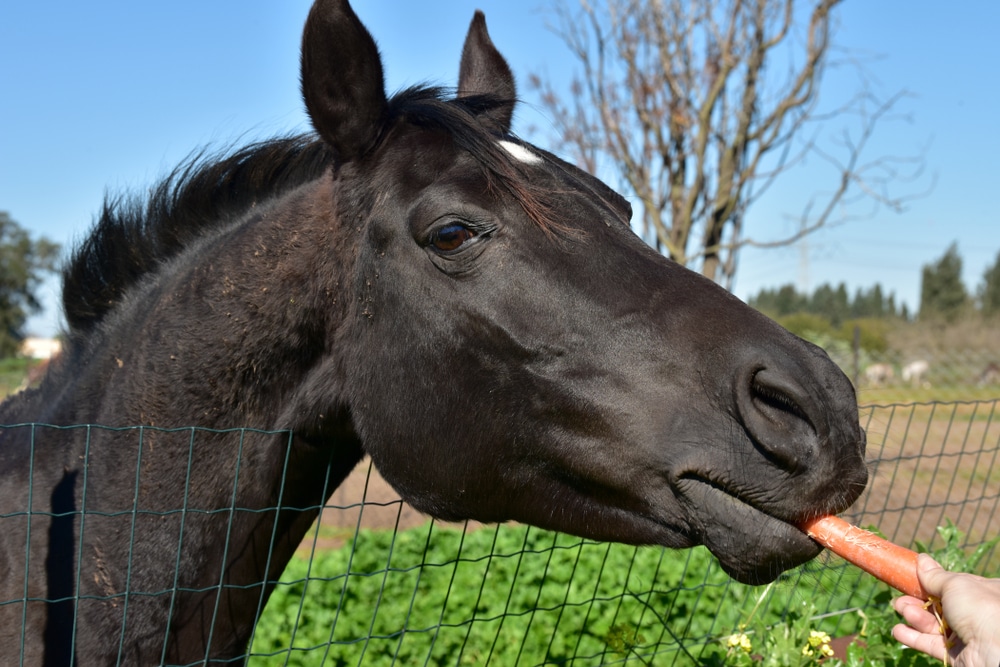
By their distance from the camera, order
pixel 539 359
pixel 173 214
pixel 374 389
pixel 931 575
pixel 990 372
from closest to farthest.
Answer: pixel 931 575
pixel 539 359
pixel 374 389
pixel 173 214
pixel 990 372

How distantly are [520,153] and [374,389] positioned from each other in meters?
0.86

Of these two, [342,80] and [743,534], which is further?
[342,80]

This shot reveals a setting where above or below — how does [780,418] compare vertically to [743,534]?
above

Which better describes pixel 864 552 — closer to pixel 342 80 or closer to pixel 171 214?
pixel 342 80

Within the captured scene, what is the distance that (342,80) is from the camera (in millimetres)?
2461

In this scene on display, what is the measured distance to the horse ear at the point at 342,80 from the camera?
7.72ft

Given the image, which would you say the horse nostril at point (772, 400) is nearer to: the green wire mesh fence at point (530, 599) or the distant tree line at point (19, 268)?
the green wire mesh fence at point (530, 599)

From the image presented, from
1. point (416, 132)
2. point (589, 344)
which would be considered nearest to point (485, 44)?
point (416, 132)

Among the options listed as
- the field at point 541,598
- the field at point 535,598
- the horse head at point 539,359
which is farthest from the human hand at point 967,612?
the field at point 535,598

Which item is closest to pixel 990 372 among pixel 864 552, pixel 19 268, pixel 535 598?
pixel 535 598

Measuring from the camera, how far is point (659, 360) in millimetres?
2066

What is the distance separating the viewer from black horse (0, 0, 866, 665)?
2.08 meters

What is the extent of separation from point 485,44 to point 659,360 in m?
1.92

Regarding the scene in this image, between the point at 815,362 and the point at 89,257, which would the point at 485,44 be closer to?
the point at 89,257
